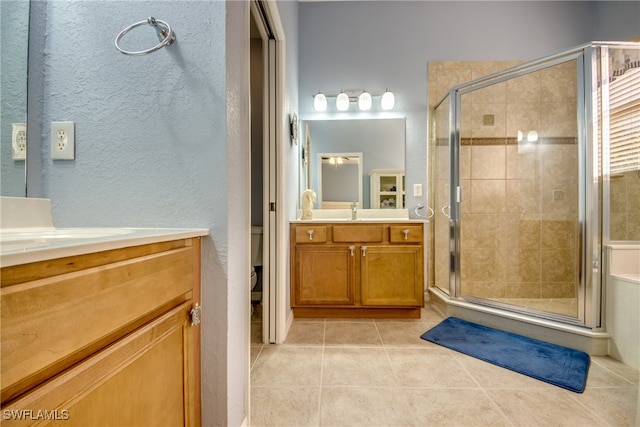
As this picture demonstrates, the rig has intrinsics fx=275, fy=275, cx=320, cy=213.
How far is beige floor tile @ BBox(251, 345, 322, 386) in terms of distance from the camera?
1.37 metres

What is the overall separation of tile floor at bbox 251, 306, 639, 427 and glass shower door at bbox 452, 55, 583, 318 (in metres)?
0.82

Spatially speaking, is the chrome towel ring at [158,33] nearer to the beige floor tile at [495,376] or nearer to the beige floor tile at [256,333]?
the beige floor tile at [256,333]

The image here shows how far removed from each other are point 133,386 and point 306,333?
Answer: 1.47m

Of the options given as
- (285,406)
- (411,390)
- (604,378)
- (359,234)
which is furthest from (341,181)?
(604,378)

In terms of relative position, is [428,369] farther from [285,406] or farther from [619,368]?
[619,368]

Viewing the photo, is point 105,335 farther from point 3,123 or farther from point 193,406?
point 3,123

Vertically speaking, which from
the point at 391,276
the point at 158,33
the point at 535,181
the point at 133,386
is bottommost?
the point at 391,276

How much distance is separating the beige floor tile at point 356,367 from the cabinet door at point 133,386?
30.7 inches

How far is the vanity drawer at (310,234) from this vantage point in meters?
2.10

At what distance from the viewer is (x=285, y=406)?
1.20 meters

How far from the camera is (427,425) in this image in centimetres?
110

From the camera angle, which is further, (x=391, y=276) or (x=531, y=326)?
(x=391, y=276)

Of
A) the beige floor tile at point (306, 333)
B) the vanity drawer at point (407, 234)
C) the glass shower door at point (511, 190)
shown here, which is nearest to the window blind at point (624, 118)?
the glass shower door at point (511, 190)

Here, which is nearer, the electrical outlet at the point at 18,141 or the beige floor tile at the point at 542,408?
the electrical outlet at the point at 18,141
